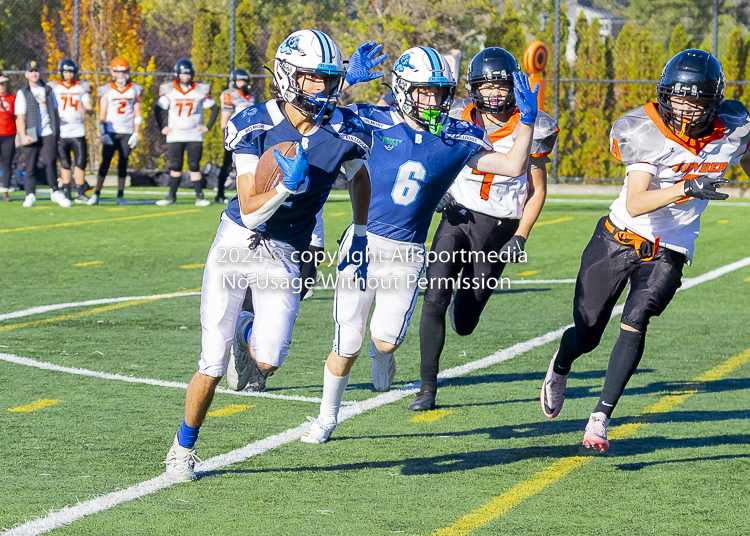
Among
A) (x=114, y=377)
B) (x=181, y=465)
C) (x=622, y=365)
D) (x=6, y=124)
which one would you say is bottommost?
(x=114, y=377)

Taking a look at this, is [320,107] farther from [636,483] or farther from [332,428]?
[636,483]

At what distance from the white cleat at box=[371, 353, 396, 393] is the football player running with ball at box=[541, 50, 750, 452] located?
102cm

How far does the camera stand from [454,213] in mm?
6164

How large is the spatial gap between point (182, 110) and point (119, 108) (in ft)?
3.22

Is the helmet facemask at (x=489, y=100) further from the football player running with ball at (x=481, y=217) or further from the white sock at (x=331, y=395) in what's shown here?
the white sock at (x=331, y=395)

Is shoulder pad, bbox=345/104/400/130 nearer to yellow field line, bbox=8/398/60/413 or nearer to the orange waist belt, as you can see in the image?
the orange waist belt

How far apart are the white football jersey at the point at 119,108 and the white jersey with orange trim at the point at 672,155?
12097 mm

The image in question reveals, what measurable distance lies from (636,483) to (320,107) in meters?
2.13

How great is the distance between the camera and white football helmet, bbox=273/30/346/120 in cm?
444

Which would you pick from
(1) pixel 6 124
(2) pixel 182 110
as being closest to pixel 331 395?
(2) pixel 182 110

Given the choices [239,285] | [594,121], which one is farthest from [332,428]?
[594,121]

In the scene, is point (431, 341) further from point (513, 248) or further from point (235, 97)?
point (235, 97)

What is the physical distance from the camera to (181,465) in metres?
4.41

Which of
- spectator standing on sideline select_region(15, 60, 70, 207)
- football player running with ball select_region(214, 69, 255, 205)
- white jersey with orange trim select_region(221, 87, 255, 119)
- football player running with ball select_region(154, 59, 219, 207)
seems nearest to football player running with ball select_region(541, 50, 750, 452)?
football player running with ball select_region(214, 69, 255, 205)
